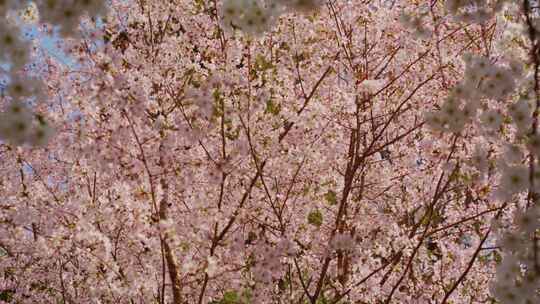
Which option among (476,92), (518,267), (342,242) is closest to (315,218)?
(342,242)

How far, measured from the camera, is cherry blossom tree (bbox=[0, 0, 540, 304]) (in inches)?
218

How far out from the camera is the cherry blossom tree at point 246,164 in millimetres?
5531

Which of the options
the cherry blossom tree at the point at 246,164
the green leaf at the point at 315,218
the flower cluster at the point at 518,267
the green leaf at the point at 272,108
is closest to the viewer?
the flower cluster at the point at 518,267

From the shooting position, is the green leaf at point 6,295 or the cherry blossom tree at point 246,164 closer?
the cherry blossom tree at point 246,164

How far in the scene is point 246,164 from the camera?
6262mm

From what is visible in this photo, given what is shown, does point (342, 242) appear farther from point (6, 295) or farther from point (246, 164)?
point (6, 295)

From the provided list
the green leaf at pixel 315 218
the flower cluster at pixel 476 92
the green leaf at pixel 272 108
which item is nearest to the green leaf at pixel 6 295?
the green leaf at pixel 315 218

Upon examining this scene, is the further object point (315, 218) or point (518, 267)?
point (315, 218)

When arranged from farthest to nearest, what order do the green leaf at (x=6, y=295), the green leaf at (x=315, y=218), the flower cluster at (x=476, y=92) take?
the green leaf at (x=6, y=295) → the green leaf at (x=315, y=218) → the flower cluster at (x=476, y=92)

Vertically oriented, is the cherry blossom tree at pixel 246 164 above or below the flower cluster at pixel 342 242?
above

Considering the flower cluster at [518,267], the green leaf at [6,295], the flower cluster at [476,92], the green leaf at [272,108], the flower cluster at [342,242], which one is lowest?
the flower cluster at [518,267]

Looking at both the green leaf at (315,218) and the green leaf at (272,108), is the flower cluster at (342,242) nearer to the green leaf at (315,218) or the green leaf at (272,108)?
the green leaf at (315,218)

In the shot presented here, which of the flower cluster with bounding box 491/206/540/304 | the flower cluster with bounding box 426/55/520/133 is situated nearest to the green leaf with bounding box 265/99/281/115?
the flower cluster with bounding box 426/55/520/133

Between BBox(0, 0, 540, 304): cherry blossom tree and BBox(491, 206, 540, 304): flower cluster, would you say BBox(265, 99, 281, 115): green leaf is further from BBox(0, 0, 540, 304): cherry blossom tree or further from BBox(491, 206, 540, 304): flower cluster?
BBox(491, 206, 540, 304): flower cluster
